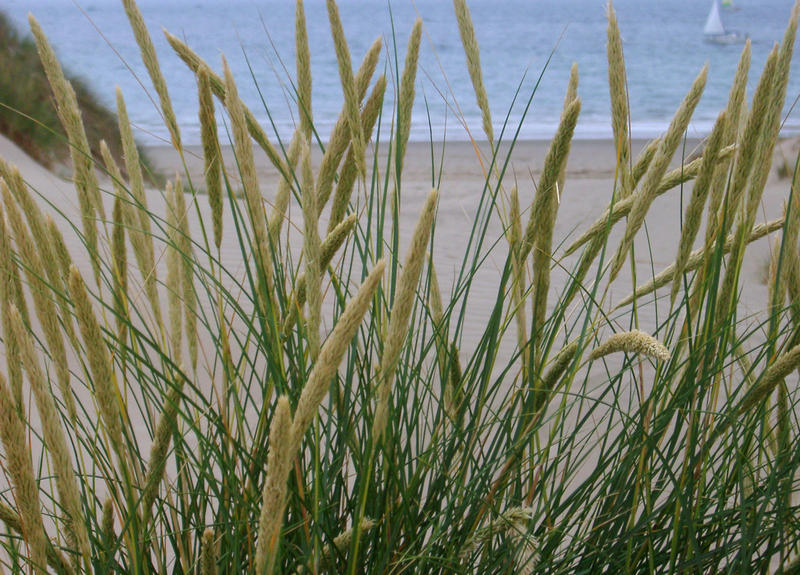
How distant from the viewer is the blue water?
21.0 metres

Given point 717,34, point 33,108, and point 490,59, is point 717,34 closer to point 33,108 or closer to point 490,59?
point 490,59

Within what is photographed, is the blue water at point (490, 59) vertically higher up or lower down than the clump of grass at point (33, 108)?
lower down

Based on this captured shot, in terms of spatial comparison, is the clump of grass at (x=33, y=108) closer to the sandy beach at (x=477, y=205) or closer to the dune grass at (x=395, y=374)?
the sandy beach at (x=477, y=205)

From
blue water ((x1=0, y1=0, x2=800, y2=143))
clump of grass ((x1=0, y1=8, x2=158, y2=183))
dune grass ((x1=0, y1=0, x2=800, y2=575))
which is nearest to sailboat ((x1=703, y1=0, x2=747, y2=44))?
blue water ((x1=0, y1=0, x2=800, y2=143))

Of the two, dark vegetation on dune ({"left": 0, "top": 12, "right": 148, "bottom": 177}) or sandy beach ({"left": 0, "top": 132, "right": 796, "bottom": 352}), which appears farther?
dark vegetation on dune ({"left": 0, "top": 12, "right": 148, "bottom": 177})

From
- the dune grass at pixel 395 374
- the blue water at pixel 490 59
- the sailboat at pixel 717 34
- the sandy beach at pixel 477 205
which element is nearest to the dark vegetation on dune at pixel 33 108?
the sandy beach at pixel 477 205

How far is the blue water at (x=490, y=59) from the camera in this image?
21000mm

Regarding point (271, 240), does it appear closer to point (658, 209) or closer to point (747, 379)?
point (747, 379)

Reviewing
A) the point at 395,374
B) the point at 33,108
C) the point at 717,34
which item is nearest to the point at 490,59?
the point at 717,34

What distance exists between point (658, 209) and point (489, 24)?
44.3m

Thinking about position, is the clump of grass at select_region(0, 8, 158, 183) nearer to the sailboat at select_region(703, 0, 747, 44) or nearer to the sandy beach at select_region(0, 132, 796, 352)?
the sandy beach at select_region(0, 132, 796, 352)

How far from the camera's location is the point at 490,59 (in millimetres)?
34938

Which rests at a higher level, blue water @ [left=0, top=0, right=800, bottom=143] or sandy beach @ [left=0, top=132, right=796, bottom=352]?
sandy beach @ [left=0, top=132, right=796, bottom=352]

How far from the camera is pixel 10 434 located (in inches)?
24.9
